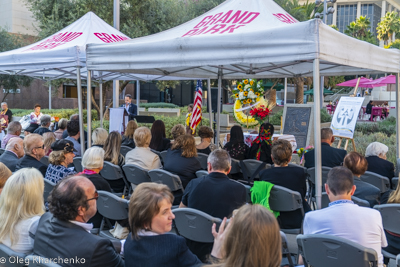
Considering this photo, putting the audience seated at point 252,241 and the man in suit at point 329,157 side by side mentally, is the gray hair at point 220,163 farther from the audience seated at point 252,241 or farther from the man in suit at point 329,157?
the man in suit at point 329,157

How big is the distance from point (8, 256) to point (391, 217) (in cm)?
298

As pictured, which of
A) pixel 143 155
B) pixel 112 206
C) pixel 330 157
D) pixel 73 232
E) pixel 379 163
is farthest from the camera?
pixel 330 157

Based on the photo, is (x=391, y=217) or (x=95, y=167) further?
(x=95, y=167)

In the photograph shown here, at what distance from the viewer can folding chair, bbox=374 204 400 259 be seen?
10.8ft

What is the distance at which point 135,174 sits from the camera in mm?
5160

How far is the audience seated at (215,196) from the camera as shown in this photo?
132 inches

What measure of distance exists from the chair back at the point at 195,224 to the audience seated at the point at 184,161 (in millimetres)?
1656

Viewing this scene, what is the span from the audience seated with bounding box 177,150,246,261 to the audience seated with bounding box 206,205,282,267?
1.68m

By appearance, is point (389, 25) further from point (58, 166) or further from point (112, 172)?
point (58, 166)

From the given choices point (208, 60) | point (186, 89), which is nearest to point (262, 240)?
point (208, 60)

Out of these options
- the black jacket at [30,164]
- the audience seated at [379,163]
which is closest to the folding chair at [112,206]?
the black jacket at [30,164]

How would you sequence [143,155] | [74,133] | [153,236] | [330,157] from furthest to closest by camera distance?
[74,133], [330,157], [143,155], [153,236]

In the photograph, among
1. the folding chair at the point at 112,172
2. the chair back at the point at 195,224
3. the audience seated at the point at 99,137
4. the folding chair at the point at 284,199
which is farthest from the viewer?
the audience seated at the point at 99,137

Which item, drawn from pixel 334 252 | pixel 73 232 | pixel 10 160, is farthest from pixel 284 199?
pixel 10 160
